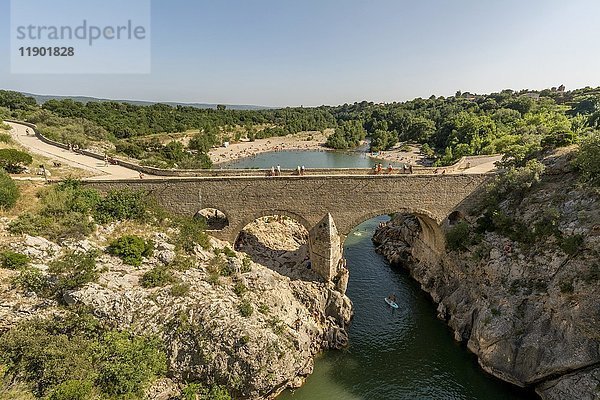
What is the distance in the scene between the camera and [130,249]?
2022 cm

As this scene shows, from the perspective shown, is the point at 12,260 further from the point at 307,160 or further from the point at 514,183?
the point at 307,160

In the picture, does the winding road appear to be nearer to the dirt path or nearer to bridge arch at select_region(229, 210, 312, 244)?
the dirt path

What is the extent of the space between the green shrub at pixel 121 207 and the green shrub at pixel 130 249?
2.20 meters

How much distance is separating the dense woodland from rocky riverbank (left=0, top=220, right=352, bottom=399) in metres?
18.9

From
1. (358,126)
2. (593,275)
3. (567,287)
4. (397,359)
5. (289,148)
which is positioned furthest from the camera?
(358,126)

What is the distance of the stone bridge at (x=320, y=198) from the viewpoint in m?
23.8

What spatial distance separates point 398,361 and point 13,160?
30149 millimetres

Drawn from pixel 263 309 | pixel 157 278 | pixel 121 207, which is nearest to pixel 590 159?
pixel 263 309

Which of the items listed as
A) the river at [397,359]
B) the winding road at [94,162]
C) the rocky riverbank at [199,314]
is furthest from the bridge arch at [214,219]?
the river at [397,359]

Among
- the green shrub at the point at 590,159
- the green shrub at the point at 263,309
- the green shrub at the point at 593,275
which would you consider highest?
the green shrub at the point at 590,159

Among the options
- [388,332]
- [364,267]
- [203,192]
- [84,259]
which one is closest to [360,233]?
[364,267]

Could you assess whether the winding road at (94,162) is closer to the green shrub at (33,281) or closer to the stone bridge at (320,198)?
the stone bridge at (320,198)

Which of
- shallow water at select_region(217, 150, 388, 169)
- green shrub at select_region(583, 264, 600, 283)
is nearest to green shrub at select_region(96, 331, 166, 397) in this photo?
green shrub at select_region(583, 264, 600, 283)

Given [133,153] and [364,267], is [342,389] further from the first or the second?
[133,153]
